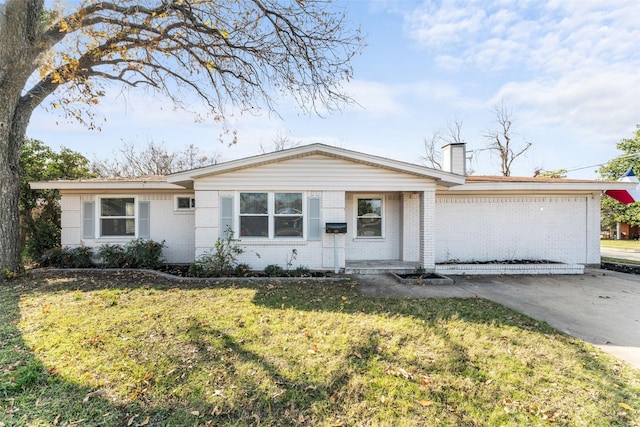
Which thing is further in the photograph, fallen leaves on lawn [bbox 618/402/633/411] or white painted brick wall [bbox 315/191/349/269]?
white painted brick wall [bbox 315/191/349/269]

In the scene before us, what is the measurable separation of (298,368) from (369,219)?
7403 millimetres

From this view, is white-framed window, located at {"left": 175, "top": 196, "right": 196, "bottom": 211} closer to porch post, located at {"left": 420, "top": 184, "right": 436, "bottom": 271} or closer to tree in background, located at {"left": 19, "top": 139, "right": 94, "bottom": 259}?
tree in background, located at {"left": 19, "top": 139, "right": 94, "bottom": 259}

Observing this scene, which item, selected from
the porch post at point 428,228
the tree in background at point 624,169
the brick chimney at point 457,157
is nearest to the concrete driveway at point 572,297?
the porch post at point 428,228

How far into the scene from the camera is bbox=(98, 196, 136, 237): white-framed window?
9921 millimetres

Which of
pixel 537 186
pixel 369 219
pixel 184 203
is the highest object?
pixel 537 186

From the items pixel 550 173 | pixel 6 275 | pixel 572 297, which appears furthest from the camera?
pixel 550 173

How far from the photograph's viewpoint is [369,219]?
10297 mm

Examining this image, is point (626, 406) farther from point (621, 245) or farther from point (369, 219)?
point (621, 245)

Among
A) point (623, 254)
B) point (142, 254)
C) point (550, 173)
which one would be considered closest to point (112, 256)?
point (142, 254)

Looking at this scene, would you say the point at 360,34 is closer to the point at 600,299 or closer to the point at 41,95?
the point at 600,299

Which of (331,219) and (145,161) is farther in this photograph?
(145,161)

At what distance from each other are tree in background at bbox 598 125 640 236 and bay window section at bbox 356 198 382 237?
1143 inches

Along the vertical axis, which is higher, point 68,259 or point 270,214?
point 270,214

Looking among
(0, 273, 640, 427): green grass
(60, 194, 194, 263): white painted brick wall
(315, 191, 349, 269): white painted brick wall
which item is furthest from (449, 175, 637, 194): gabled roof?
(60, 194, 194, 263): white painted brick wall
